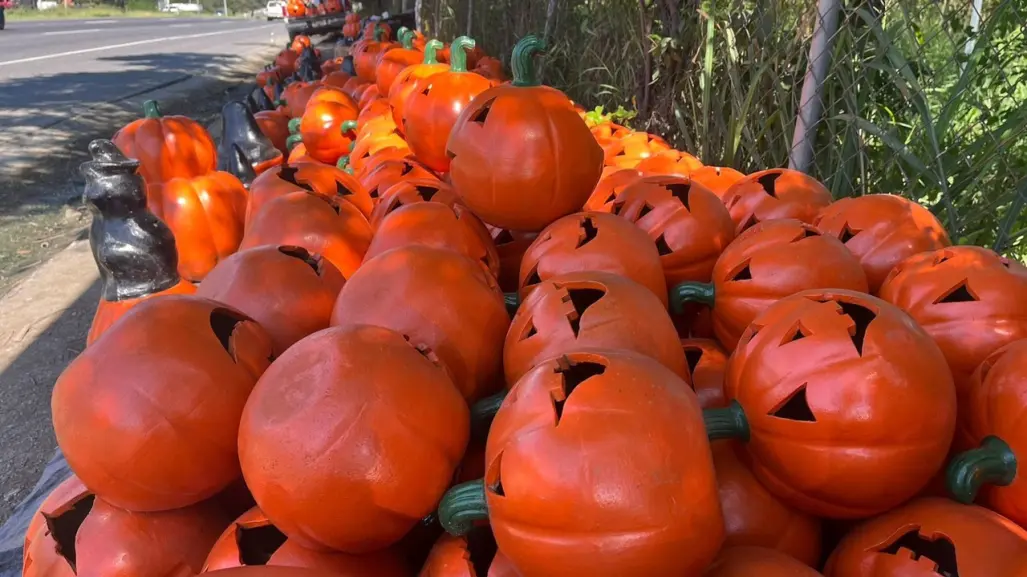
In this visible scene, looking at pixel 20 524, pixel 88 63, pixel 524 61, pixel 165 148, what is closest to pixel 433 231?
pixel 524 61

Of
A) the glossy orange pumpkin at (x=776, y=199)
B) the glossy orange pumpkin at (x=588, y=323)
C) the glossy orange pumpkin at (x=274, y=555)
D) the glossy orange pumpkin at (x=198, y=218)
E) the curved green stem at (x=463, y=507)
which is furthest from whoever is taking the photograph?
the glossy orange pumpkin at (x=198, y=218)

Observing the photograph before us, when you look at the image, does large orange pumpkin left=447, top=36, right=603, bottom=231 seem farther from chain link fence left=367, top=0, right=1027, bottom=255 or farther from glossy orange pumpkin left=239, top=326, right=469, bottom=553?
chain link fence left=367, top=0, right=1027, bottom=255

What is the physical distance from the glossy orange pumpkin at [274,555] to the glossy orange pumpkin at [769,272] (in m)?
0.92

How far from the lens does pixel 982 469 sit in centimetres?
109

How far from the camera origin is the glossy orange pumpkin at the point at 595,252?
1.60 m

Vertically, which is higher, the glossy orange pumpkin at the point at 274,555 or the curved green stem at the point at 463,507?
the curved green stem at the point at 463,507

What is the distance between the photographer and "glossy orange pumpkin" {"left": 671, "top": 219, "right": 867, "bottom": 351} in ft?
4.91

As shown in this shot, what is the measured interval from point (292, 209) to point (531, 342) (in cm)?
97

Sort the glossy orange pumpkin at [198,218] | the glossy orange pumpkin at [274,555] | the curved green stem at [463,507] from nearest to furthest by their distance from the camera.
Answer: the curved green stem at [463,507], the glossy orange pumpkin at [274,555], the glossy orange pumpkin at [198,218]

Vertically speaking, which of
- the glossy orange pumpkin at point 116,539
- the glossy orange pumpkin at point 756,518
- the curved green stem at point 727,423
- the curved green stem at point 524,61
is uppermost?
the curved green stem at point 524,61

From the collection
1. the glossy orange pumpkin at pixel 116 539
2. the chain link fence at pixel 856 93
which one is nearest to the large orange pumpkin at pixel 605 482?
the glossy orange pumpkin at pixel 116 539

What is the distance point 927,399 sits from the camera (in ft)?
3.60

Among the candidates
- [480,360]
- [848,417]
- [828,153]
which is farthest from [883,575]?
[828,153]

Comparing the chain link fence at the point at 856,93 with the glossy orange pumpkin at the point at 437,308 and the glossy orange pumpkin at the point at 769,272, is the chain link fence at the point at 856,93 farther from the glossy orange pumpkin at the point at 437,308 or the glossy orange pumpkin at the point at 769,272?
the glossy orange pumpkin at the point at 437,308
